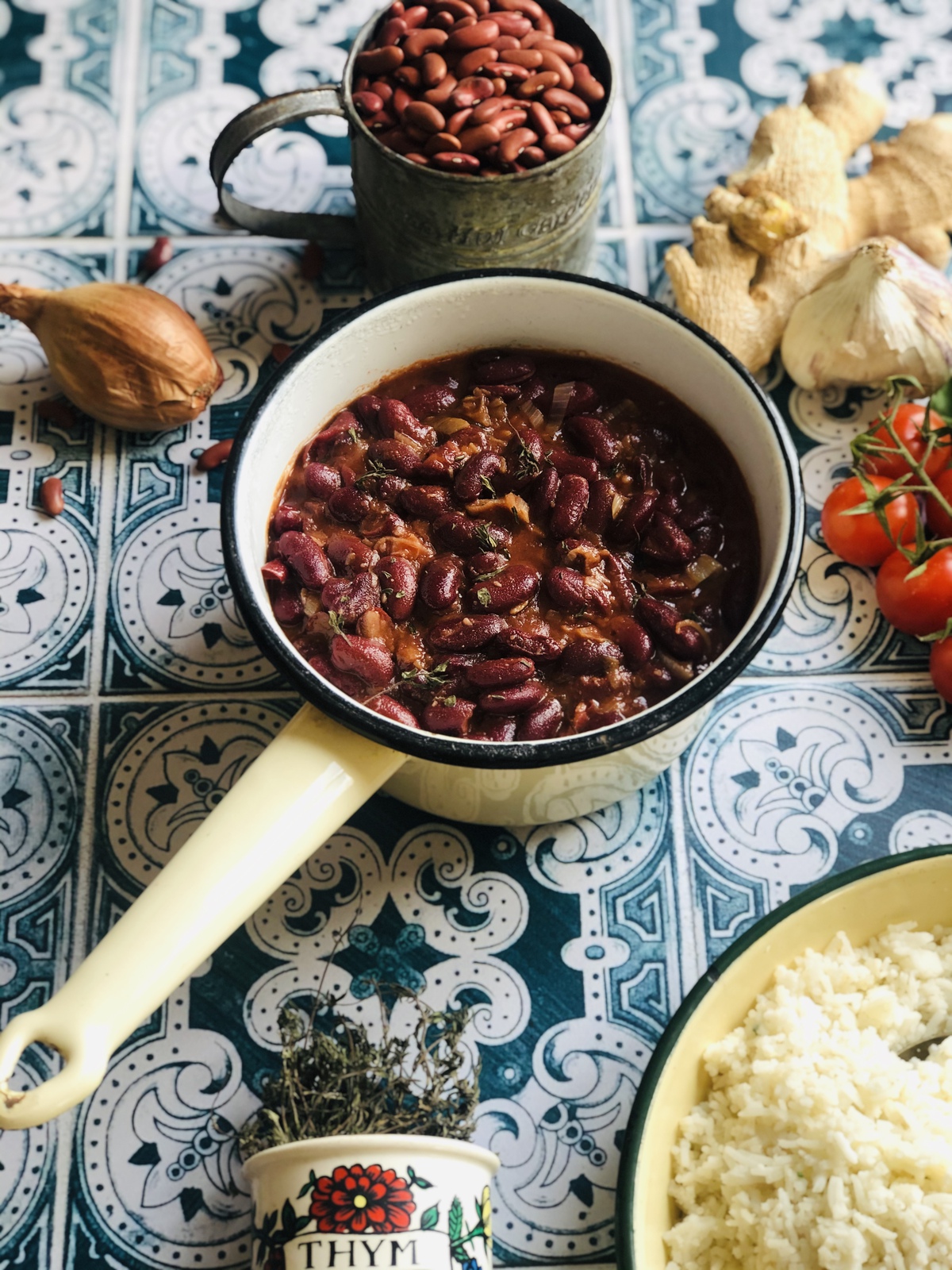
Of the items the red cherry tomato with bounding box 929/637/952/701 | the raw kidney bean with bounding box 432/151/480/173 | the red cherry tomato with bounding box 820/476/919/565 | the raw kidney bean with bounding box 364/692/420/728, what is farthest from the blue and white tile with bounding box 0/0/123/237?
the red cherry tomato with bounding box 929/637/952/701

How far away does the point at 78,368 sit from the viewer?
2051mm

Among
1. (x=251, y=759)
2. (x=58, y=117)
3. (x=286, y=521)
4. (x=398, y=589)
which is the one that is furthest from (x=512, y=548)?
(x=58, y=117)

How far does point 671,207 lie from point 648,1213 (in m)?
1.56

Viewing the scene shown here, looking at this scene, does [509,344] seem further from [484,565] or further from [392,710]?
[392,710]

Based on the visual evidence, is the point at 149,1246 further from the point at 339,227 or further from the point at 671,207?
→ the point at 671,207

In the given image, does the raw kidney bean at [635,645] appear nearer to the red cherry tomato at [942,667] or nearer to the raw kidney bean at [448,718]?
the raw kidney bean at [448,718]

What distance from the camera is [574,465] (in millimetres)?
1762

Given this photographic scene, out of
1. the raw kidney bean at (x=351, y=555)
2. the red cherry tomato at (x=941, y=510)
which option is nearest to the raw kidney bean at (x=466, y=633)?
the raw kidney bean at (x=351, y=555)

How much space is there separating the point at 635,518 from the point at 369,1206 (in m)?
0.85

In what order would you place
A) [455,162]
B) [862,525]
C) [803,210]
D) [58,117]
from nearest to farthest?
[455,162] → [862,525] → [803,210] → [58,117]

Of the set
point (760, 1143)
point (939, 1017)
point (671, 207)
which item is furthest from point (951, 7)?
point (760, 1143)

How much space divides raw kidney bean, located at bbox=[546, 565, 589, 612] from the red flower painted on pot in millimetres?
674

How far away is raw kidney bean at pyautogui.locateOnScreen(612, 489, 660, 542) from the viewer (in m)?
1.72

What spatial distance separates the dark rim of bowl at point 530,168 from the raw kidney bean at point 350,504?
46cm
